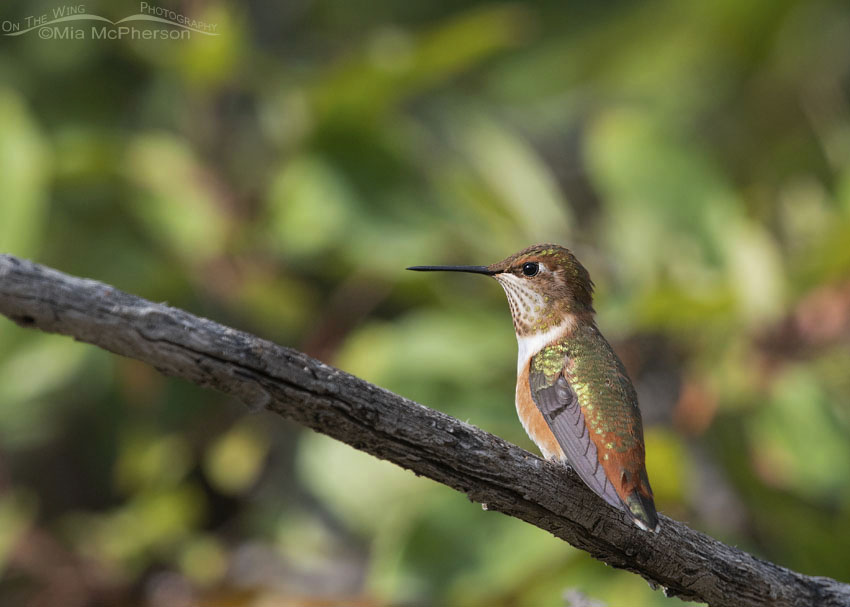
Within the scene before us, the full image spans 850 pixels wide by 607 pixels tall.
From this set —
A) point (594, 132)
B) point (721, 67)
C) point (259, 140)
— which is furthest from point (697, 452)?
point (721, 67)

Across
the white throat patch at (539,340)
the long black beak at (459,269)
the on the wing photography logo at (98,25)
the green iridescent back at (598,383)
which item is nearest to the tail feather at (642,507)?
the green iridescent back at (598,383)

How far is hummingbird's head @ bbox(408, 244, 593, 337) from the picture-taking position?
217cm

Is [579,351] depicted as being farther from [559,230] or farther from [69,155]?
[69,155]

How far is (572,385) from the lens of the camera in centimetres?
197

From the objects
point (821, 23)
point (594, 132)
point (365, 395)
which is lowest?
point (365, 395)

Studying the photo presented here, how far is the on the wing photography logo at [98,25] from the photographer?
400cm

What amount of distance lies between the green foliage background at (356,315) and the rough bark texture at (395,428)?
48.6 inches

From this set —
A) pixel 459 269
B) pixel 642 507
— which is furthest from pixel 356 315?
pixel 642 507

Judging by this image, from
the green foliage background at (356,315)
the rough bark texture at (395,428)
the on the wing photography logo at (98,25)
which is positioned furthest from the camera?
the on the wing photography logo at (98,25)

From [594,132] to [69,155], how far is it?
6.88 feet

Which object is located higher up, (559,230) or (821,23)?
(821,23)

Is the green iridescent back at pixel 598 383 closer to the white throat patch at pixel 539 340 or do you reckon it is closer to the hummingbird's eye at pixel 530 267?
the white throat patch at pixel 539 340

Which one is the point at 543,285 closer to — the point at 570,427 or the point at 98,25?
the point at 570,427

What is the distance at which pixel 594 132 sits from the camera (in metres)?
3.90
